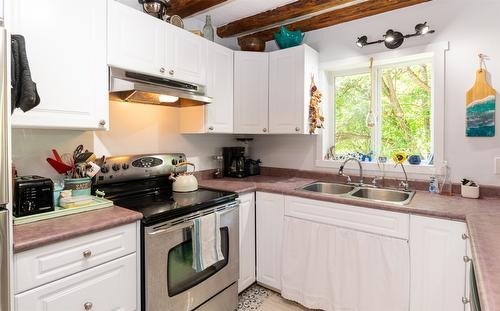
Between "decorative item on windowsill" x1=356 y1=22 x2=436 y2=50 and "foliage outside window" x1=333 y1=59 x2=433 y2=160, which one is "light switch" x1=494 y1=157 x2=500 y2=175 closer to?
"foliage outside window" x1=333 y1=59 x2=433 y2=160

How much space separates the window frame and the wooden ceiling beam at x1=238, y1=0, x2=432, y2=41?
0.35 metres

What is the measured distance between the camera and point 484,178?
203cm

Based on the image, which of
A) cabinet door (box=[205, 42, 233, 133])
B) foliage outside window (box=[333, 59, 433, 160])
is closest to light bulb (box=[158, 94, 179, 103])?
cabinet door (box=[205, 42, 233, 133])

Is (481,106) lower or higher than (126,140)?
higher

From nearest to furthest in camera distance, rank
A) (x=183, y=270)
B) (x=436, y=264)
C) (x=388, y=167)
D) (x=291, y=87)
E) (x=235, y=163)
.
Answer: (x=436, y=264) < (x=183, y=270) < (x=388, y=167) < (x=291, y=87) < (x=235, y=163)

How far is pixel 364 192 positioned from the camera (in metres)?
2.37

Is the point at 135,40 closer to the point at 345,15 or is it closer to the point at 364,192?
the point at 345,15

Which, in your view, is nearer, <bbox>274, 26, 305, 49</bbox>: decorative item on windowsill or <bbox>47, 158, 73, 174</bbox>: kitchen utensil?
<bbox>47, 158, 73, 174</bbox>: kitchen utensil

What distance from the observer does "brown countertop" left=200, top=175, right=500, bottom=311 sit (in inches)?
33.4

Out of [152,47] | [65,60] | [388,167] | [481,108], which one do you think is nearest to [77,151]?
[65,60]

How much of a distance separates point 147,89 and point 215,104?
790 millimetres

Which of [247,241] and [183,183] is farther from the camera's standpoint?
[247,241]

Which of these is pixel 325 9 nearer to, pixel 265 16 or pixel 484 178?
pixel 265 16

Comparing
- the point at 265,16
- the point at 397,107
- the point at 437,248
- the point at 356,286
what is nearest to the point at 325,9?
the point at 265,16
